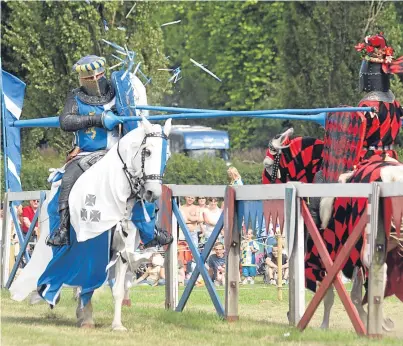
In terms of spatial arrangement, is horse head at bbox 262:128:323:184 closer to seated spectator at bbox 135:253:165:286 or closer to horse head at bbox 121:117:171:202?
horse head at bbox 121:117:171:202

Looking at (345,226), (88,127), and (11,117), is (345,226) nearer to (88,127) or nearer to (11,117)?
(88,127)

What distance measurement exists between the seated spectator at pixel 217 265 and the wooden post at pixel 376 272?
673 centimetres

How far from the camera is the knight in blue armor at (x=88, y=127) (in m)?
14.4

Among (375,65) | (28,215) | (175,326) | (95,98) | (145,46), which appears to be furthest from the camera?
(145,46)

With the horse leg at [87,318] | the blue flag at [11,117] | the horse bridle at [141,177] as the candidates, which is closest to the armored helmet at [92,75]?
the horse bridle at [141,177]

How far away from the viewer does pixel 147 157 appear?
13672mm

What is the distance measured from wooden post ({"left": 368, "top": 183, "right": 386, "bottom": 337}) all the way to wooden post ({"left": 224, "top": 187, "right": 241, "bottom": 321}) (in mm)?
2405

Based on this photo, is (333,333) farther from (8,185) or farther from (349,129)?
→ (8,185)

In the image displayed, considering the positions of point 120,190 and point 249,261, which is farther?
point 249,261

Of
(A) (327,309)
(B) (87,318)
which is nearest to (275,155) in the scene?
(A) (327,309)

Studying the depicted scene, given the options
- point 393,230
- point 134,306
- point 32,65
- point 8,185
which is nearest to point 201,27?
point 32,65

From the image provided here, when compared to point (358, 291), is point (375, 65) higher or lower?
higher

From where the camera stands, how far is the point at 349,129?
1432cm

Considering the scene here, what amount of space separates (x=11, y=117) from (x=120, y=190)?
221 inches
